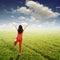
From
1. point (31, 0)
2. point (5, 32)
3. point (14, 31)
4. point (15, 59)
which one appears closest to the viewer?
point (15, 59)

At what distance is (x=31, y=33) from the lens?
29969 millimetres

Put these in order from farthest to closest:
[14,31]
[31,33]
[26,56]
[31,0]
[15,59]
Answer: [31,33]
[14,31]
[31,0]
[26,56]
[15,59]

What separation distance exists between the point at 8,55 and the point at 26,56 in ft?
4.43

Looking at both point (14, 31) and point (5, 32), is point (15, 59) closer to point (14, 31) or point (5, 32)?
point (14, 31)

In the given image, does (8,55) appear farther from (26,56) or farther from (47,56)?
(47,56)

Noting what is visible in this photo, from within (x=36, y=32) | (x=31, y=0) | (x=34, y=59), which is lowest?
(x=34, y=59)

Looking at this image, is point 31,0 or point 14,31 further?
point 14,31

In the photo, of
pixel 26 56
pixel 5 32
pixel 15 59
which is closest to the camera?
pixel 15 59

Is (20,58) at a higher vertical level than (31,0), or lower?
lower

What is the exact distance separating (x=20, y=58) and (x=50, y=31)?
1638cm

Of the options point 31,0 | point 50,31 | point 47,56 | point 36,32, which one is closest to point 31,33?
point 36,32

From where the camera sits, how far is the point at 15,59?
14.0m

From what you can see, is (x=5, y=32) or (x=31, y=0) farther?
(x=5, y=32)

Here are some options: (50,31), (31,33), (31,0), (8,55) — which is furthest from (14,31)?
(8,55)
